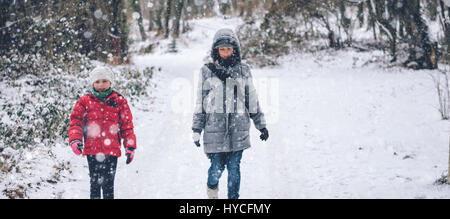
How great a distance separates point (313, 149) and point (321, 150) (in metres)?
0.16

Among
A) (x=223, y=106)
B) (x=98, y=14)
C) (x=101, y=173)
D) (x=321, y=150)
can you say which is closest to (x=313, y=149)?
(x=321, y=150)

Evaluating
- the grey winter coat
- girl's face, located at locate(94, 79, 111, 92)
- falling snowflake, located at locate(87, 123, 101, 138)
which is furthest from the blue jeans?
girl's face, located at locate(94, 79, 111, 92)

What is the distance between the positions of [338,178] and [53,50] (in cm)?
962

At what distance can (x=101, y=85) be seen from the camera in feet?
11.6

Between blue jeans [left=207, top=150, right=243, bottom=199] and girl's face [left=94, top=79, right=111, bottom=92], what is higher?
girl's face [left=94, top=79, right=111, bottom=92]

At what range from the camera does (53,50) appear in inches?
419

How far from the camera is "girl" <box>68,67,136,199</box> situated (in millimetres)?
3479

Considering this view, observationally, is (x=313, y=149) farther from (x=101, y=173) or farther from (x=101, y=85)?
(x=101, y=85)

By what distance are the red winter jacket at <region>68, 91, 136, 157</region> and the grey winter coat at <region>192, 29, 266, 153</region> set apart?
0.85m

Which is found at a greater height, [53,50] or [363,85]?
[53,50]

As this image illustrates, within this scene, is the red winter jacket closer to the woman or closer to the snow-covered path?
the woman
